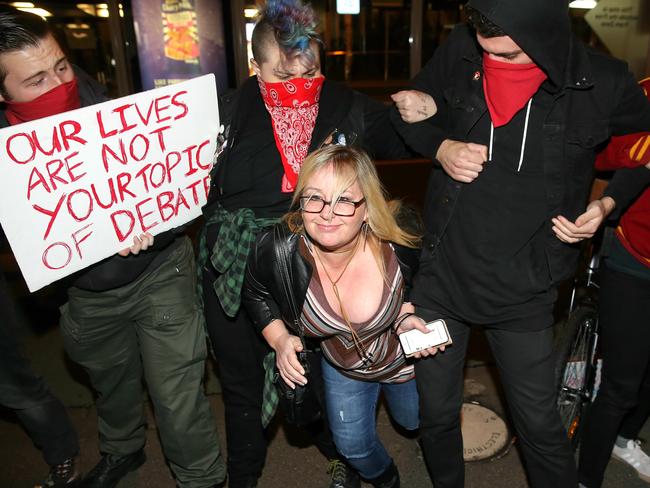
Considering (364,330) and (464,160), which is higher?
(464,160)

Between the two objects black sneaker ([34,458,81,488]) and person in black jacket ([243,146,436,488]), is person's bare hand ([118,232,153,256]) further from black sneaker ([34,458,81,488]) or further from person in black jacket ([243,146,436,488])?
black sneaker ([34,458,81,488])

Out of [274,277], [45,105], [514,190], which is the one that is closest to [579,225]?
[514,190]

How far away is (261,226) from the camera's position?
2402mm

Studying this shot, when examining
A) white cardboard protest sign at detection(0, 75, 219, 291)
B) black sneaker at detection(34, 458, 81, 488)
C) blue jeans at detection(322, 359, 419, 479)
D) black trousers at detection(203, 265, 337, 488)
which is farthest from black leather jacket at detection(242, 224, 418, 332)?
black sneaker at detection(34, 458, 81, 488)

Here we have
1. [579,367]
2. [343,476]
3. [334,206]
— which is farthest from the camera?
[579,367]

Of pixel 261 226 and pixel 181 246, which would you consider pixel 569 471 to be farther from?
pixel 181 246

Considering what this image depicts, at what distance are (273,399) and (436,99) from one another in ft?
4.69

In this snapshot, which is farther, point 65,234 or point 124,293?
point 124,293

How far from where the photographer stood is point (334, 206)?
2104 millimetres

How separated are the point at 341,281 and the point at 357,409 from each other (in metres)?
0.61

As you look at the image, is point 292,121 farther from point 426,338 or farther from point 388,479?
point 388,479

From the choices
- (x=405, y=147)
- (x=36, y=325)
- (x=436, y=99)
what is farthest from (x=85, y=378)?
(x=436, y=99)

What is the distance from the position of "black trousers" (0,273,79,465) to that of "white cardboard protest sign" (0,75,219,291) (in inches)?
22.4

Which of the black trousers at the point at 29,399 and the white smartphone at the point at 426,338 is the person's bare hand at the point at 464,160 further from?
the black trousers at the point at 29,399
